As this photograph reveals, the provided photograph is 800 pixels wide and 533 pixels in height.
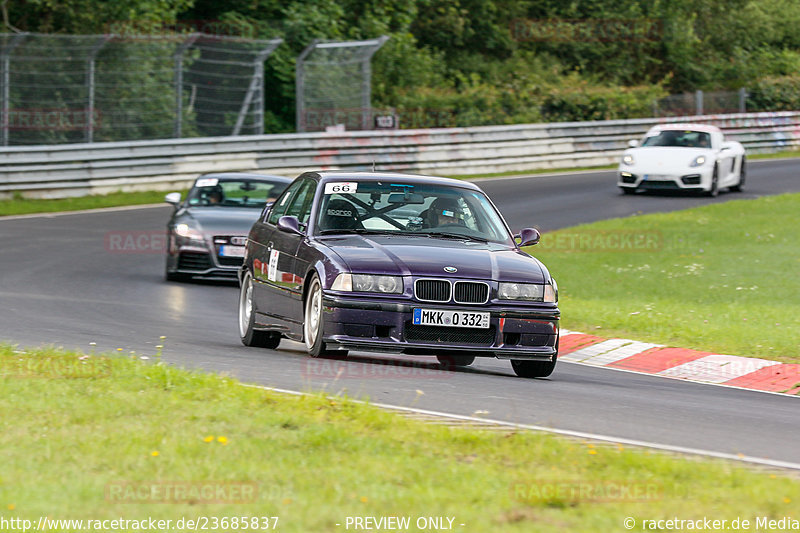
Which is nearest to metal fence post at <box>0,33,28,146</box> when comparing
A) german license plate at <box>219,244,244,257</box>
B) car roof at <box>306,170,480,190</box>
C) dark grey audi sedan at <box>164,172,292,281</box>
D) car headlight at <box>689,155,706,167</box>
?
dark grey audi sedan at <box>164,172,292,281</box>

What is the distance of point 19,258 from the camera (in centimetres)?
1733

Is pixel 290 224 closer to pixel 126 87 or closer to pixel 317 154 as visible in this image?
pixel 126 87

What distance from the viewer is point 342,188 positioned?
988cm

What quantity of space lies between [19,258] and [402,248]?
9.70 m

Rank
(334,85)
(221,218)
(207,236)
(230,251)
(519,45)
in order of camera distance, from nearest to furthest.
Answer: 1. (207,236)
2. (230,251)
3. (221,218)
4. (334,85)
5. (519,45)

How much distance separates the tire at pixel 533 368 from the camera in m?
9.23

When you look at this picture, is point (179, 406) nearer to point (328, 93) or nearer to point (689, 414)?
point (689, 414)

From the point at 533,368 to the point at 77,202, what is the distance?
16.8m

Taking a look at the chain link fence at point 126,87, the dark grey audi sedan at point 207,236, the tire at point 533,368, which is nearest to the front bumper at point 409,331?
the tire at point 533,368

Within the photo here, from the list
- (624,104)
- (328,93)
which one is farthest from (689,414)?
(624,104)

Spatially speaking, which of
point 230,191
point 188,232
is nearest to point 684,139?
point 230,191

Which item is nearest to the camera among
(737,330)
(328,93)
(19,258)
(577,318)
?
(737,330)

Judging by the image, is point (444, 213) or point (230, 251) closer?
point (444, 213)

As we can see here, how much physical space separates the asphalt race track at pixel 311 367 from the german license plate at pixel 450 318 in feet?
1.15
